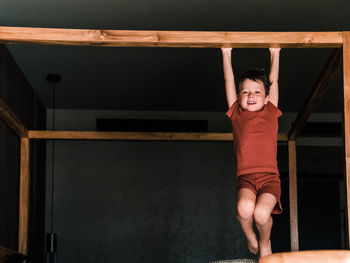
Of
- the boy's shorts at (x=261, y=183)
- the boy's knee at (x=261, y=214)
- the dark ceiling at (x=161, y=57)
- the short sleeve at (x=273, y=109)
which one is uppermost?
the dark ceiling at (x=161, y=57)

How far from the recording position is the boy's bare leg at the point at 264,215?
2764mm

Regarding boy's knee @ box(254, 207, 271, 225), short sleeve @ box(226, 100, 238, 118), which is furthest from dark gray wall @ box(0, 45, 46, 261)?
boy's knee @ box(254, 207, 271, 225)

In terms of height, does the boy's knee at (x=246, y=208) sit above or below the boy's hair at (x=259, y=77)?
below

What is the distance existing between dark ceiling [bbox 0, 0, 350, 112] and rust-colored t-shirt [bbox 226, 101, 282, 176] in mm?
1483

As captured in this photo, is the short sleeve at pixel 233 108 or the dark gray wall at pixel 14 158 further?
the dark gray wall at pixel 14 158

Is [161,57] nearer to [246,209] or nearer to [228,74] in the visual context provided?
[228,74]

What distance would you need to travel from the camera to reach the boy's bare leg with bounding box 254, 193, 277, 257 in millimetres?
2764

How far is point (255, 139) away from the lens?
2973mm

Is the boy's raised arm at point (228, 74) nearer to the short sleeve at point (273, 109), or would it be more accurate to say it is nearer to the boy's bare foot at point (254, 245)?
the short sleeve at point (273, 109)

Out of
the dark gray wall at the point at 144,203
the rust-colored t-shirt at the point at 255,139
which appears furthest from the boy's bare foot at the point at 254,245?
the dark gray wall at the point at 144,203

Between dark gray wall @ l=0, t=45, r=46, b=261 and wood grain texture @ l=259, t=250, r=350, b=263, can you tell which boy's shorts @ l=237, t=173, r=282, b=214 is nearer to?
wood grain texture @ l=259, t=250, r=350, b=263

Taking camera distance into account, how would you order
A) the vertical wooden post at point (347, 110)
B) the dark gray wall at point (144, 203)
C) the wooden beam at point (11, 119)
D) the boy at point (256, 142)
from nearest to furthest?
the vertical wooden post at point (347, 110) < the boy at point (256, 142) < the wooden beam at point (11, 119) < the dark gray wall at point (144, 203)

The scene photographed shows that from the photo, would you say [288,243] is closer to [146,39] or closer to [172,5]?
[172,5]

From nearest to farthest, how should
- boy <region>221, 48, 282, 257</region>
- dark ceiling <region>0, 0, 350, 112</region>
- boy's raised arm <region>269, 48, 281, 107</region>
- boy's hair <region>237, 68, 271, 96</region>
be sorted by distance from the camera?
boy's raised arm <region>269, 48, 281, 107</region>
boy <region>221, 48, 282, 257</region>
boy's hair <region>237, 68, 271, 96</region>
dark ceiling <region>0, 0, 350, 112</region>
